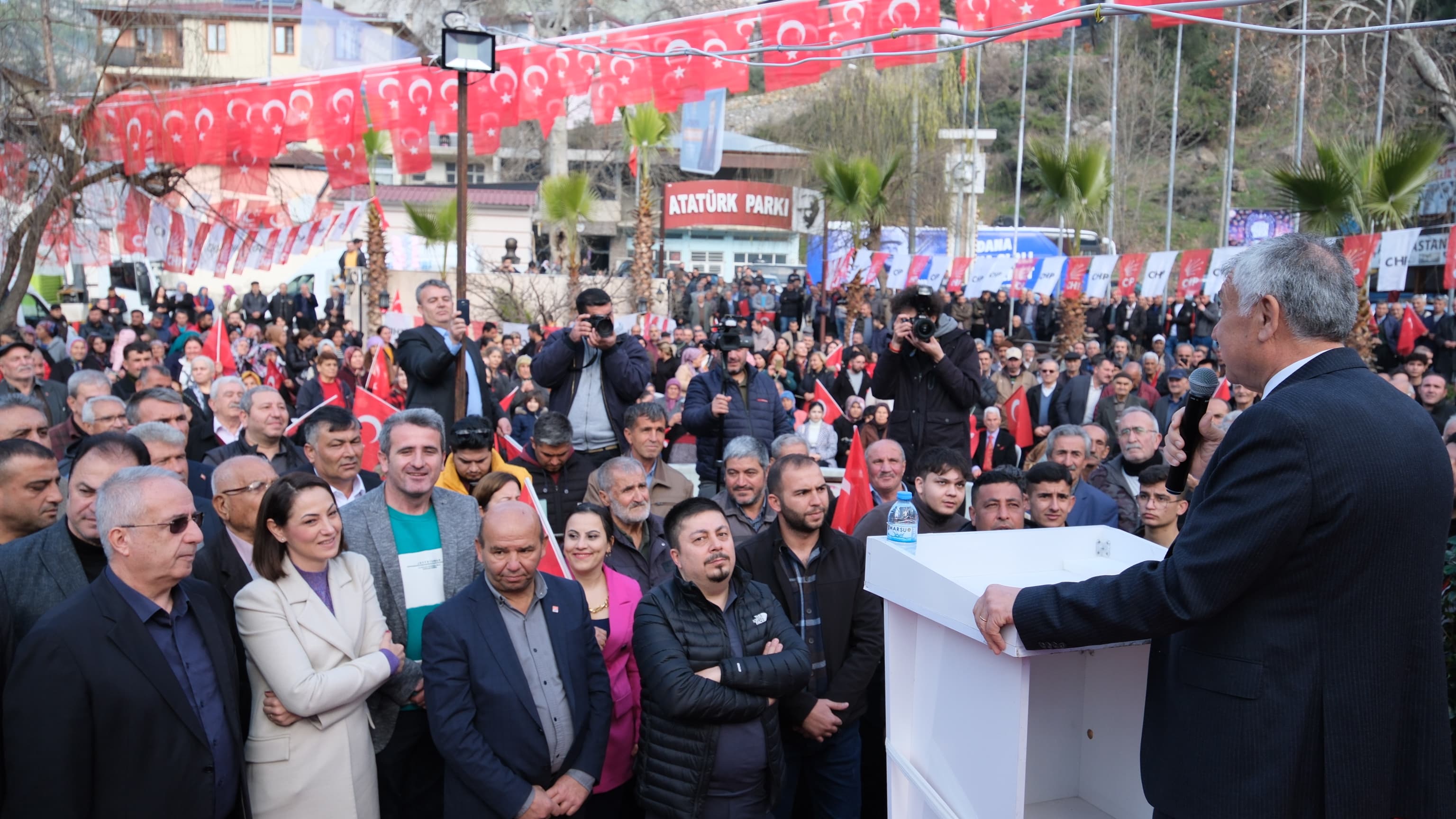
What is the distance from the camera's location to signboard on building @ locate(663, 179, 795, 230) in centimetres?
3784

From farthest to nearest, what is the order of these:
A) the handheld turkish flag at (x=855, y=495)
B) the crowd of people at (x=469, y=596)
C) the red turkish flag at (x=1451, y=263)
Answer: the red turkish flag at (x=1451, y=263)
the handheld turkish flag at (x=855, y=495)
the crowd of people at (x=469, y=596)

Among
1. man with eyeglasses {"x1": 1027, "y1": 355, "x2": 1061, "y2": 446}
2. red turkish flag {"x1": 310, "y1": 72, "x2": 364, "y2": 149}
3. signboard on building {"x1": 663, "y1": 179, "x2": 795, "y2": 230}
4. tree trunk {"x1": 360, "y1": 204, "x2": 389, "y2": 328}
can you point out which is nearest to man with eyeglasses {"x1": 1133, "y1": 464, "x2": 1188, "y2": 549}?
man with eyeglasses {"x1": 1027, "y1": 355, "x2": 1061, "y2": 446}

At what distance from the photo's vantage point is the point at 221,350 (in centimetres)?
1150

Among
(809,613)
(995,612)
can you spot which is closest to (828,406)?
(809,613)

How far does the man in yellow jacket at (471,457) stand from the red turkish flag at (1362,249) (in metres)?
12.1

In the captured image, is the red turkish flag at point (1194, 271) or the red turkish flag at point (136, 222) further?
the red turkish flag at point (1194, 271)

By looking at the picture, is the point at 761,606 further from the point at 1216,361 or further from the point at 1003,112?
the point at 1003,112

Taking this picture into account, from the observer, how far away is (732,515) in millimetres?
5277

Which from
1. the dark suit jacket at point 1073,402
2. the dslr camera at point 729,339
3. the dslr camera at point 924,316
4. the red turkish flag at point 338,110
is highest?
the red turkish flag at point 338,110

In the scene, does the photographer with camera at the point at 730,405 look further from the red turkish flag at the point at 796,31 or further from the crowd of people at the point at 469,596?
the red turkish flag at the point at 796,31

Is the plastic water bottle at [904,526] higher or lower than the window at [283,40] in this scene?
lower

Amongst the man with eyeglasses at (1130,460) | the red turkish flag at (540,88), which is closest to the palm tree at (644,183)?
the red turkish flag at (540,88)

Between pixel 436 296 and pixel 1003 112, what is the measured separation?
145 feet

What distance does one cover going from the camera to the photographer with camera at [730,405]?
712cm
